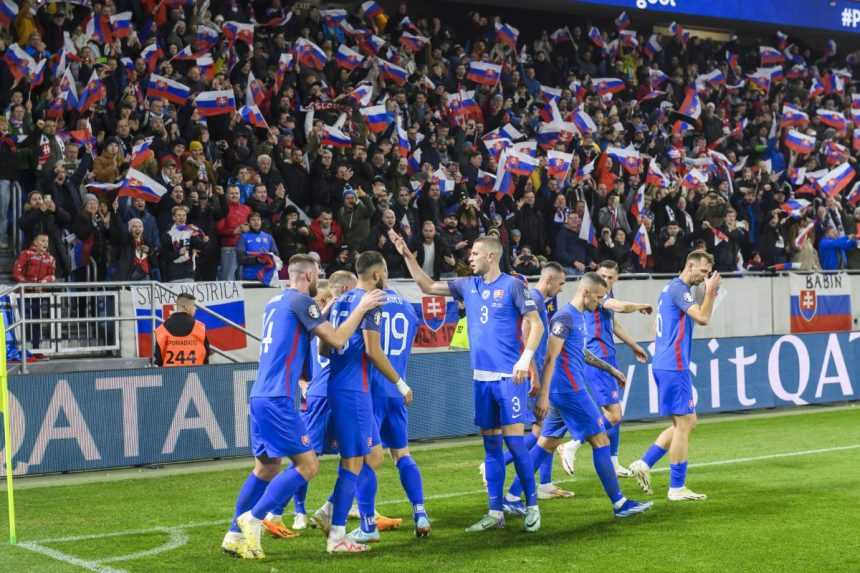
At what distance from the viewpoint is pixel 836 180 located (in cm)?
2855

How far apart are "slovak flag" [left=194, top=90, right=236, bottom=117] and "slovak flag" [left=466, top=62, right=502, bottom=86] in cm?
705

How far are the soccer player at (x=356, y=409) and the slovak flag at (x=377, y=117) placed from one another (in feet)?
43.4

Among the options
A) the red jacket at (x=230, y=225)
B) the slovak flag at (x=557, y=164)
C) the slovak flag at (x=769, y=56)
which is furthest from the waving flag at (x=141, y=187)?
the slovak flag at (x=769, y=56)

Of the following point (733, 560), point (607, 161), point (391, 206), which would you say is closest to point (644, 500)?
point (733, 560)

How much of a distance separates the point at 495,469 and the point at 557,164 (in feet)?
47.2

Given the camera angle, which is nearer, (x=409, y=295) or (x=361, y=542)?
(x=361, y=542)

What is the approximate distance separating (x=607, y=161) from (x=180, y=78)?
925 centimetres

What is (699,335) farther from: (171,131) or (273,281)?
(171,131)

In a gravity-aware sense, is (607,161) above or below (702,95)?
below

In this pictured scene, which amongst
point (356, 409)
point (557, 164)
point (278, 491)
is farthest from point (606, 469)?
point (557, 164)

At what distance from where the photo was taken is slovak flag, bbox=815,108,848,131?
31359mm

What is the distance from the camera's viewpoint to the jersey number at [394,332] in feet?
32.3

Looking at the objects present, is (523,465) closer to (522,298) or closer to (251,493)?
(522,298)

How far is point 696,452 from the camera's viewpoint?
15195 millimetres
